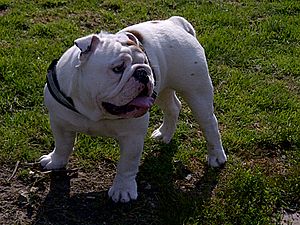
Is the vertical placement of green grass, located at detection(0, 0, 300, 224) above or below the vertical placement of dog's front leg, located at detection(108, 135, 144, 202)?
below

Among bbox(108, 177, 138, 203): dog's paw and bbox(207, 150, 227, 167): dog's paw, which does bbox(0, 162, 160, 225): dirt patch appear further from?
bbox(207, 150, 227, 167): dog's paw

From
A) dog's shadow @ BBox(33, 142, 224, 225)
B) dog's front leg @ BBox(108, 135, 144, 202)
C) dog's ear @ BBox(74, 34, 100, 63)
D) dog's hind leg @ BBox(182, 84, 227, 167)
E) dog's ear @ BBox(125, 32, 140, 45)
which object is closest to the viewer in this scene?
dog's ear @ BBox(74, 34, 100, 63)

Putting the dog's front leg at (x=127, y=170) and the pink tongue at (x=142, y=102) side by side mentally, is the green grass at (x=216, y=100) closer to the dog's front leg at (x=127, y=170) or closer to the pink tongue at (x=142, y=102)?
the dog's front leg at (x=127, y=170)

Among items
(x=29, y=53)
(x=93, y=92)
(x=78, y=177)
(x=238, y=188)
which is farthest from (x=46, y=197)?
(x=29, y=53)

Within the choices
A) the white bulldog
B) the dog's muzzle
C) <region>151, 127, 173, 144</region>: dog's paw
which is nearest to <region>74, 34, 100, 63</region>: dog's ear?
the white bulldog

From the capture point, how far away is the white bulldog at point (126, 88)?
3.37 meters

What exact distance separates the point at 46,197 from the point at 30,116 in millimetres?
945

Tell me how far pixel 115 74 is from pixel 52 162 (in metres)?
1.06

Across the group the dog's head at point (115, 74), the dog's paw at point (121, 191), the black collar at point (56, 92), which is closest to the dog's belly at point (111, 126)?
the black collar at point (56, 92)

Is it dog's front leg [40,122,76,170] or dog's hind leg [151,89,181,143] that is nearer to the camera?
dog's front leg [40,122,76,170]

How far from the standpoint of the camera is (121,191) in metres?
3.97

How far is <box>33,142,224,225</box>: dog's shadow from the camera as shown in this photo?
388cm

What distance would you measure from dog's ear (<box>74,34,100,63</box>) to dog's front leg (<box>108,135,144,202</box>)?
608mm

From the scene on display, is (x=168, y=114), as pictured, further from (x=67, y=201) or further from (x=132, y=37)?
(x=132, y=37)
